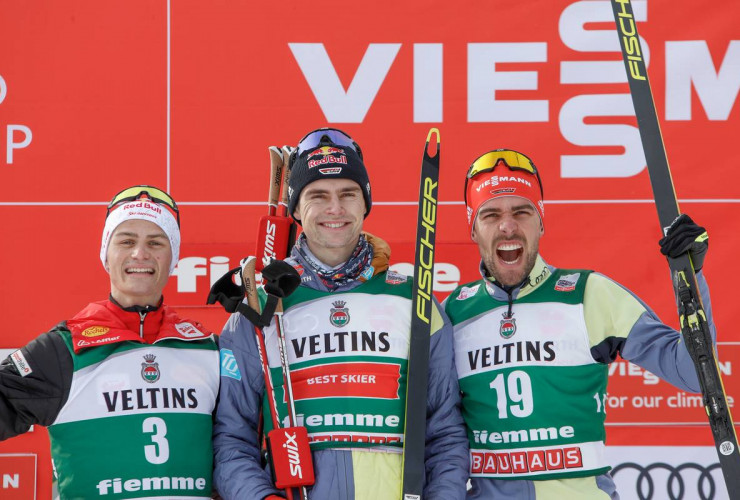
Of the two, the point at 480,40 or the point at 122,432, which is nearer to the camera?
the point at 122,432

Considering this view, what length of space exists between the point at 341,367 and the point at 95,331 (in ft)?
2.64

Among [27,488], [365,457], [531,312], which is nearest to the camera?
[365,457]

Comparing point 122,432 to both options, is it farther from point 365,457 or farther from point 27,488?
point 27,488

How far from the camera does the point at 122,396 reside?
2.69 m

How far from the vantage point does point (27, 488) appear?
4.10 meters

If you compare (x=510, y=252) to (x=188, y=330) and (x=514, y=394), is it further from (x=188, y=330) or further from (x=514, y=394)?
(x=188, y=330)

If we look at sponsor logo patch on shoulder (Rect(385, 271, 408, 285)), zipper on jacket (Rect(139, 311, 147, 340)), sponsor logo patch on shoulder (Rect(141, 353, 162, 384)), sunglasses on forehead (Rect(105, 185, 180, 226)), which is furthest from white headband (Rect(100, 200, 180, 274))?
sponsor logo patch on shoulder (Rect(385, 271, 408, 285))

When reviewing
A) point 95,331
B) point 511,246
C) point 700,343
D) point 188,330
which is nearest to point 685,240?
point 700,343

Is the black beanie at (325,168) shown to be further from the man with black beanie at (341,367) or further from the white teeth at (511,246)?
the white teeth at (511,246)

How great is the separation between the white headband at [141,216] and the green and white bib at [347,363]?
0.50 meters

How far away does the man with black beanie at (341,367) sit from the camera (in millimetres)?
2645

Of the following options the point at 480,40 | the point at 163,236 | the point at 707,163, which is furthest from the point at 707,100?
the point at 163,236

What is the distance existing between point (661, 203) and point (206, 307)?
2290 millimetres

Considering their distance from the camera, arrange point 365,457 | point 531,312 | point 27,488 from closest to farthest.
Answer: point 365,457 → point 531,312 → point 27,488
